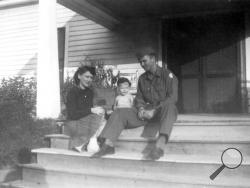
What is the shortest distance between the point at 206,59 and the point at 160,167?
475 cm

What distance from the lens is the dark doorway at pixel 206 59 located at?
727 centimetres

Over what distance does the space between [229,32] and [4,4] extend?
649 cm

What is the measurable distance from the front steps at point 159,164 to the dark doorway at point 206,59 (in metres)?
3.70

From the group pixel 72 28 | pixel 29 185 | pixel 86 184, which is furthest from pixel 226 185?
pixel 72 28

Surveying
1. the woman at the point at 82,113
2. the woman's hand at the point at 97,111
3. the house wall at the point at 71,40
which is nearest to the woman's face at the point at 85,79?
the woman at the point at 82,113

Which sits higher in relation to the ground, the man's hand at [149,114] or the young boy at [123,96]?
the young boy at [123,96]

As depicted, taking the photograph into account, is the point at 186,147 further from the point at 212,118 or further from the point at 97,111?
the point at 97,111

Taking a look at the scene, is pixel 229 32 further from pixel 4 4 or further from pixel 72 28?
pixel 4 4

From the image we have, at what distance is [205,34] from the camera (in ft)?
24.5

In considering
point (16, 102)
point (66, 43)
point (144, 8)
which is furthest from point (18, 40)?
point (16, 102)

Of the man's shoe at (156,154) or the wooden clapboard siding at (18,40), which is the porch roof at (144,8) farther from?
the man's shoe at (156,154)

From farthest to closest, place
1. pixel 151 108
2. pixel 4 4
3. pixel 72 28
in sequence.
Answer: pixel 4 4, pixel 72 28, pixel 151 108

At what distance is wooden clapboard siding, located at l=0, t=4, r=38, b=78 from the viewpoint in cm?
944

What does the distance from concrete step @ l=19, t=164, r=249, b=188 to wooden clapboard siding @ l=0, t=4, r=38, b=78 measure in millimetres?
5930
